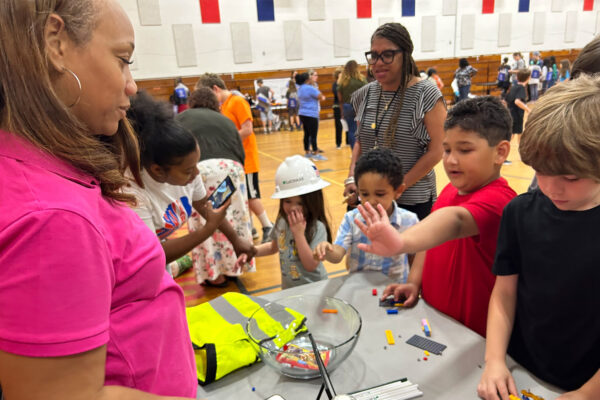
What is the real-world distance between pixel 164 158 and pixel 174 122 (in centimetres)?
20

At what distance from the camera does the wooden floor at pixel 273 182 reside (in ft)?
11.1

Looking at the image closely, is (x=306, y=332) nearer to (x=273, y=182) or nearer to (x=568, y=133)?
(x=568, y=133)

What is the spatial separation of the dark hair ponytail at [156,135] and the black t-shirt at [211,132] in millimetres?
1353

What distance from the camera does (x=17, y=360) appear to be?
0.49 meters

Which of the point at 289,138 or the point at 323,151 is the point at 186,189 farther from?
the point at 289,138

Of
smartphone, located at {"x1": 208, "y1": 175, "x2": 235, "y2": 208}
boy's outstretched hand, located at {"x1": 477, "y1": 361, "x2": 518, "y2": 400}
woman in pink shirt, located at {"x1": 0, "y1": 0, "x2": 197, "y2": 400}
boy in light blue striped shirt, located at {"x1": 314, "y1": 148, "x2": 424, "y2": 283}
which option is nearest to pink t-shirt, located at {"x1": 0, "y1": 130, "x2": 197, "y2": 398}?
woman in pink shirt, located at {"x1": 0, "y1": 0, "x2": 197, "y2": 400}

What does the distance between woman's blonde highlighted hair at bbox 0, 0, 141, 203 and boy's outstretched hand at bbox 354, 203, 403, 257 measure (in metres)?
0.75

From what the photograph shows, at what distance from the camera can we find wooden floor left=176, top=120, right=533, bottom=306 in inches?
133

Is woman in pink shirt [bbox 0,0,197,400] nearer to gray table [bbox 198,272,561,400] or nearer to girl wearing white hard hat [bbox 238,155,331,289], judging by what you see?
gray table [bbox 198,272,561,400]

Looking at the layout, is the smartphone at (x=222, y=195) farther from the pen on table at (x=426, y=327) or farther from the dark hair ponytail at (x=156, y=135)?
the pen on table at (x=426, y=327)

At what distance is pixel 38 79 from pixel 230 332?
2.93 feet

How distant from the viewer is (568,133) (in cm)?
91

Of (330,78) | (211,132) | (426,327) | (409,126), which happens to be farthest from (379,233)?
(330,78)

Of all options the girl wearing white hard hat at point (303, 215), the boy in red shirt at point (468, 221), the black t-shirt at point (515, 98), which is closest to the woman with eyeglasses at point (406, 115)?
the girl wearing white hard hat at point (303, 215)
